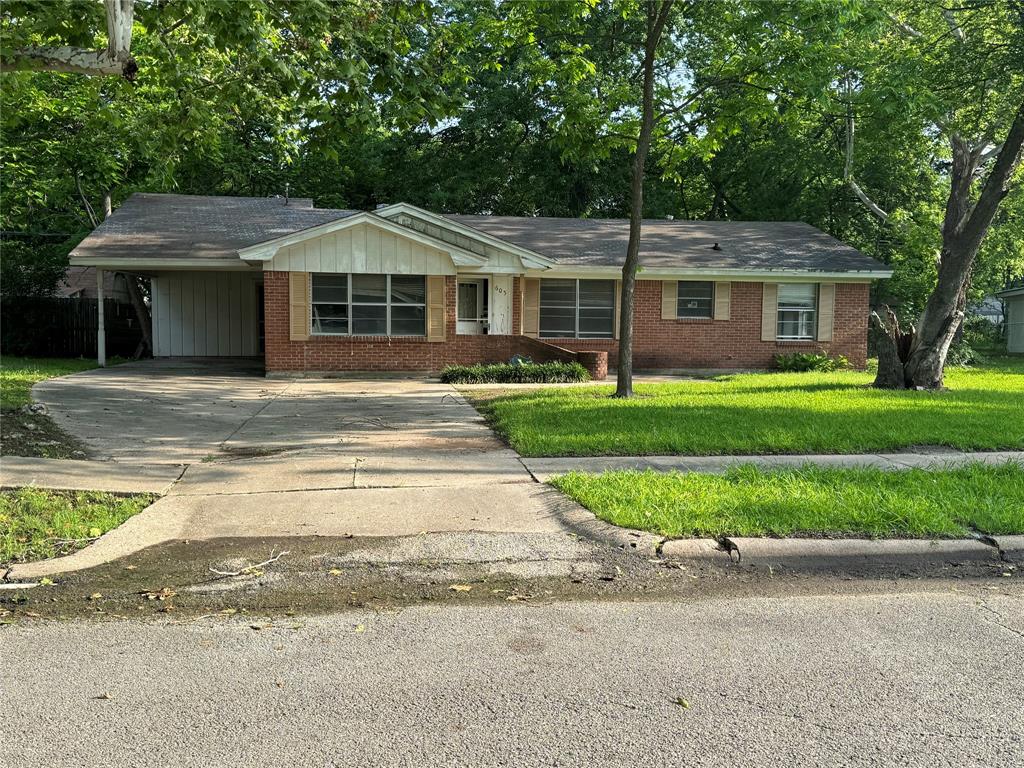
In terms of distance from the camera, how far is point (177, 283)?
71.9 feet

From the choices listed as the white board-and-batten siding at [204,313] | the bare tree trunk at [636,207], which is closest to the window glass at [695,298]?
the bare tree trunk at [636,207]

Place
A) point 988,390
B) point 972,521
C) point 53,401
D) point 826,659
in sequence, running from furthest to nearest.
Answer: point 988,390 → point 53,401 → point 972,521 → point 826,659

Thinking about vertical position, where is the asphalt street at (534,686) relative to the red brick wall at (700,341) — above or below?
below

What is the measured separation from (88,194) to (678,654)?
1171 inches

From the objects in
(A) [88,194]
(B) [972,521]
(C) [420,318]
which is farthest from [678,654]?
(A) [88,194]

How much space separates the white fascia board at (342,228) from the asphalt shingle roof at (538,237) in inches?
64.5

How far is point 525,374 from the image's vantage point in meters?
16.6

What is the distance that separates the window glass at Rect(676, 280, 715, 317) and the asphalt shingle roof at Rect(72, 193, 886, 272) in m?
0.67

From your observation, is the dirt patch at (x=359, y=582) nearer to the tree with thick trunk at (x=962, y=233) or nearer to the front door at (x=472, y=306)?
the tree with thick trunk at (x=962, y=233)

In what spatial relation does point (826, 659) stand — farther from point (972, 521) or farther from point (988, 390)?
point (988, 390)

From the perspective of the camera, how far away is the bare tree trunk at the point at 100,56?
6199mm

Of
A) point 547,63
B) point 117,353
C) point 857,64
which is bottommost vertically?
point 117,353

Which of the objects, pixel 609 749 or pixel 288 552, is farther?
pixel 288 552

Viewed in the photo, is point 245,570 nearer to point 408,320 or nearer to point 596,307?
point 408,320
